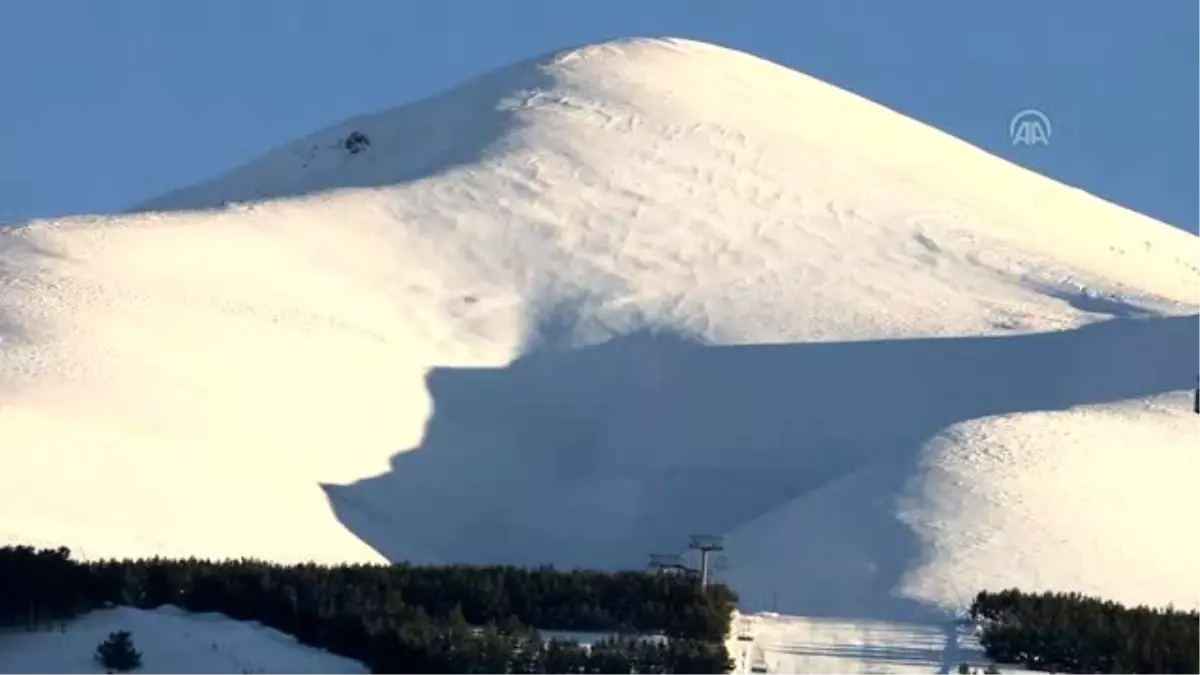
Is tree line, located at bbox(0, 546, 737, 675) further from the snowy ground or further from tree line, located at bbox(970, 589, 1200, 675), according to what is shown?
tree line, located at bbox(970, 589, 1200, 675)

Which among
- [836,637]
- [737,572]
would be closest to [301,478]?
[737,572]

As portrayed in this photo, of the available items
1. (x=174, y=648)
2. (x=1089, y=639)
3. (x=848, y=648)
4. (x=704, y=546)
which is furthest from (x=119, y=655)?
(x=704, y=546)

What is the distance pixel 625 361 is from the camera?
73.7 meters

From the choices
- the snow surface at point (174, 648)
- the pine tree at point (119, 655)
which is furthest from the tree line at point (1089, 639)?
the pine tree at point (119, 655)

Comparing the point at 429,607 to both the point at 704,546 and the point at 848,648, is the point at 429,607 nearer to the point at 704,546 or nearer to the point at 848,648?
the point at 848,648

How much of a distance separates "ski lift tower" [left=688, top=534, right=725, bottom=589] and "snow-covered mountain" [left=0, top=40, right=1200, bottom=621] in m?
0.75

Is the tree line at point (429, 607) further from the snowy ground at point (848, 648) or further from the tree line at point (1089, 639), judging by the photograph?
the tree line at point (1089, 639)

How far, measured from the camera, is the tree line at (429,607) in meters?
39.9

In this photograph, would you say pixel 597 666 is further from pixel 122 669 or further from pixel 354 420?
pixel 354 420

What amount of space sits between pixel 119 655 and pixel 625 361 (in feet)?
114

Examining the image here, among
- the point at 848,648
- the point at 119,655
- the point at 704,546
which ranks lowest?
the point at 119,655

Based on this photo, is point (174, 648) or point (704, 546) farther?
point (704, 546)

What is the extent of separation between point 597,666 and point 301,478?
24.6 metres

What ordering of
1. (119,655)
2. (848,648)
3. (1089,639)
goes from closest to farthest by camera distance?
1. (119,655)
2. (1089,639)
3. (848,648)
